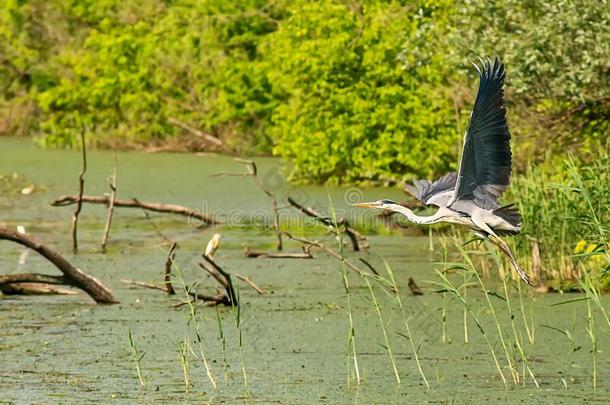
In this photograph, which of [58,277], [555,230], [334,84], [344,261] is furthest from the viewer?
[334,84]

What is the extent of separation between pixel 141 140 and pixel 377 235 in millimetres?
10417

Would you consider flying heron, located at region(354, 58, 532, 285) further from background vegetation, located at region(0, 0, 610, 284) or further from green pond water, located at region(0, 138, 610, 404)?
green pond water, located at region(0, 138, 610, 404)

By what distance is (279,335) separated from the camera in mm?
8453

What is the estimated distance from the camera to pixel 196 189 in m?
17.4

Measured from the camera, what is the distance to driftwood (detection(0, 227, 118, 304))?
8703mm

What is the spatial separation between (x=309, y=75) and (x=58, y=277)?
9175 mm

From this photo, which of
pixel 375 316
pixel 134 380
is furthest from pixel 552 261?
pixel 134 380

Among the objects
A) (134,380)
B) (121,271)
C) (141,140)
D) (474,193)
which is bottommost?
(141,140)

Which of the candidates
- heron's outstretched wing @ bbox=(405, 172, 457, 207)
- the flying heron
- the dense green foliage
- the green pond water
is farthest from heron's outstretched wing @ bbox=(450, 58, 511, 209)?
the dense green foliage

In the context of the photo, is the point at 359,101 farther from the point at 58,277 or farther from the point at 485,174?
the point at 485,174

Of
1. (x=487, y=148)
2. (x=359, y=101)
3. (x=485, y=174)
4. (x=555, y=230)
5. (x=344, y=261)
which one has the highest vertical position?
(x=487, y=148)

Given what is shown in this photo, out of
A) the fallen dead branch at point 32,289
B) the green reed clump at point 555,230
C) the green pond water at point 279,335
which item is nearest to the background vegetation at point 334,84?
the green reed clump at point 555,230

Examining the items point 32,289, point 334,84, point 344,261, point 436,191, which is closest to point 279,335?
point 344,261

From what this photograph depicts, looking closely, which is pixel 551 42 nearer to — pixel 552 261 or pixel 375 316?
pixel 552 261
